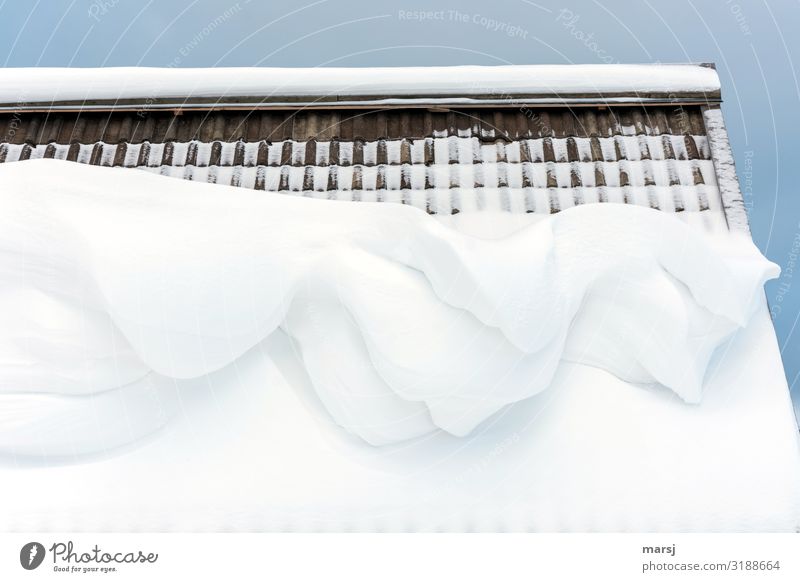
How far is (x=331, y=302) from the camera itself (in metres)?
2.27

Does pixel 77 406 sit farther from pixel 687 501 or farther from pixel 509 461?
pixel 687 501

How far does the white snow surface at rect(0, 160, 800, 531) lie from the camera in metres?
2.13

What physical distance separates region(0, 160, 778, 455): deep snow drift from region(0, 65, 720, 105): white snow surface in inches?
57.7

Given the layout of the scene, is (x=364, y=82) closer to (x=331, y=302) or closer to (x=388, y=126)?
(x=388, y=126)

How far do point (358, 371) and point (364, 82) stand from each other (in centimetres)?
209

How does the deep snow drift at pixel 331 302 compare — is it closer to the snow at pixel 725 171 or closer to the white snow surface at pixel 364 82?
the snow at pixel 725 171

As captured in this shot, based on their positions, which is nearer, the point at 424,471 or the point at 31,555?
the point at 31,555

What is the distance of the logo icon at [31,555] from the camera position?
200 centimetres

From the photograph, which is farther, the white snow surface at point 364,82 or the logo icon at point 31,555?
the white snow surface at point 364,82

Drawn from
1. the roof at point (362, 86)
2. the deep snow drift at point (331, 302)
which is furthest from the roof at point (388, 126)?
the deep snow drift at point (331, 302)

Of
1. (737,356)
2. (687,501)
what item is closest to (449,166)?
(737,356)
